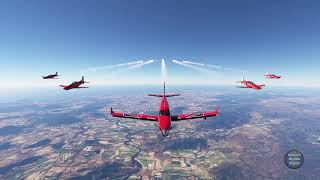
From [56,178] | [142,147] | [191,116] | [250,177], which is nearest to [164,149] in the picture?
[142,147]

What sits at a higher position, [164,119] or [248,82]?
[248,82]

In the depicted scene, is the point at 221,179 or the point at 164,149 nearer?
the point at 221,179

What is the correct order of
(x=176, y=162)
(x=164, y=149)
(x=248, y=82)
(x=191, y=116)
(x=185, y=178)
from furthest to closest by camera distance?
(x=164, y=149) < (x=176, y=162) < (x=185, y=178) < (x=191, y=116) < (x=248, y=82)

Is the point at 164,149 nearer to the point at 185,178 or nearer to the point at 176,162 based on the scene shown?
the point at 176,162

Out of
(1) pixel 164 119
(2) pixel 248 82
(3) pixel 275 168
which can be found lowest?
(3) pixel 275 168

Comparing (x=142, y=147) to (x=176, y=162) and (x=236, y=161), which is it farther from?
(x=236, y=161)

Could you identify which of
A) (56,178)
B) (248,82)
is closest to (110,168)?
(56,178)

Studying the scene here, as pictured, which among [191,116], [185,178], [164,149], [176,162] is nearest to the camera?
[191,116]

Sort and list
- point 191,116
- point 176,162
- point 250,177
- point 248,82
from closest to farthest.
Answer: point 248,82 < point 191,116 < point 250,177 < point 176,162

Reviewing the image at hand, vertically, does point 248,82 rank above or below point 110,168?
above
